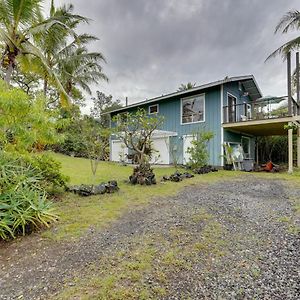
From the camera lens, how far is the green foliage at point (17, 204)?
11.6ft

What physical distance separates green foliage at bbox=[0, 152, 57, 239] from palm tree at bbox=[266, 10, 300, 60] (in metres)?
14.7

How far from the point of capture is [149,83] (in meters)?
26.5

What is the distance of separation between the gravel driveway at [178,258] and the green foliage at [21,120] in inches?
72.3

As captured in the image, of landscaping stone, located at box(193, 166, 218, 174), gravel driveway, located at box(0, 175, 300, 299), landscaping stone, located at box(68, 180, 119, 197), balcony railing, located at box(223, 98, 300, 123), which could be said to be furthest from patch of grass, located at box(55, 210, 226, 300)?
balcony railing, located at box(223, 98, 300, 123)

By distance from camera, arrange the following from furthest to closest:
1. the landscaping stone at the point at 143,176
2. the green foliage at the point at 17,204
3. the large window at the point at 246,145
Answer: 1. the large window at the point at 246,145
2. the landscaping stone at the point at 143,176
3. the green foliage at the point at 17,204

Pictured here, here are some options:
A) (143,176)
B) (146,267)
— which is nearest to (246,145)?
(143,176)

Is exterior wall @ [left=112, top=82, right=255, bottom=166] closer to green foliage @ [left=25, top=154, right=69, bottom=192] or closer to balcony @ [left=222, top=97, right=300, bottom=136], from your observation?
balcony @ [left=222, top=97, right=300, bottom=136]

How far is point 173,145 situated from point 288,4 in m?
10.6

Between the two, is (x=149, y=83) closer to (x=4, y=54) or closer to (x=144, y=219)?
(x=4, y=54)

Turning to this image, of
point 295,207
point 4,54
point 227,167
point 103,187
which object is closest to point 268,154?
point 227,167

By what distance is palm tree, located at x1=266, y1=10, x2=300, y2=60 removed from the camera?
12861 mm

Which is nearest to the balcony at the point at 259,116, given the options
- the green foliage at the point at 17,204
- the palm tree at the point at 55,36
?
the palm tree at the point at 55,36

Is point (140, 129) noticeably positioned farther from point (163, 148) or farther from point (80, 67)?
point (80, 67)

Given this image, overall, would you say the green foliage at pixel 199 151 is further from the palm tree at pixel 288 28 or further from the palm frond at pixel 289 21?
the palm frond at pixel 289 21
